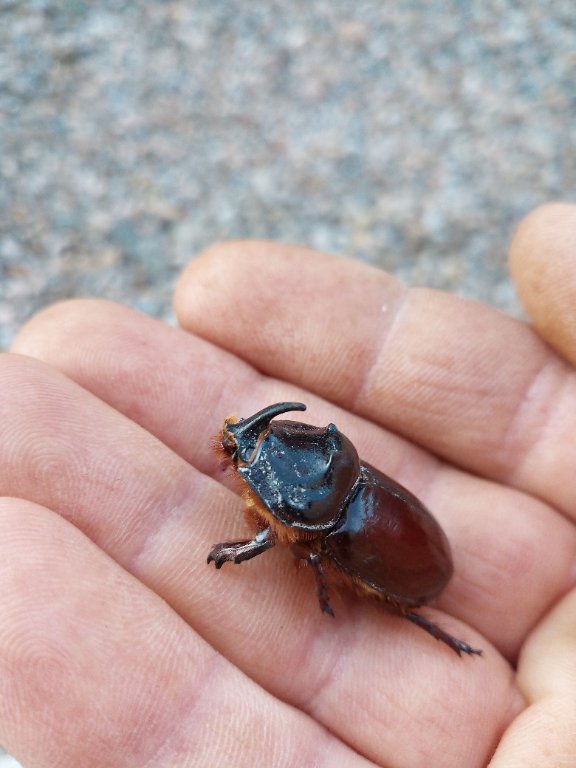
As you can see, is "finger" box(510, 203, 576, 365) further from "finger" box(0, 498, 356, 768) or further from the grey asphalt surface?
"finger" box(0, 498, 356, 768)

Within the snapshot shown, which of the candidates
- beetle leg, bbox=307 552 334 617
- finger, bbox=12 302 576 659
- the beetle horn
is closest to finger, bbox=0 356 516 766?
beetle leg, bbox=307 552 334 617

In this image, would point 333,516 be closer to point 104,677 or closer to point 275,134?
point 104,677

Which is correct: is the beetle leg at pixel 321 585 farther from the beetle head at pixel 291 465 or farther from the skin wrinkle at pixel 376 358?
the skin wrinkle at pixel 376 358

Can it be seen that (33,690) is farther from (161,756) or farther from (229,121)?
(229,121)

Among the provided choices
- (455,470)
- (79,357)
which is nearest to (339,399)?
(455,470)

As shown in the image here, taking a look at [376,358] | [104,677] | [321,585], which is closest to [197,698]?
[104,677]

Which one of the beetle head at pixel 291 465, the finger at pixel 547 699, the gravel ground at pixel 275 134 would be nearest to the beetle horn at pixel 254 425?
the beetle head at pixel 291 465

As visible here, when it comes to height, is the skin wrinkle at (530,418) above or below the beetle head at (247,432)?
above
